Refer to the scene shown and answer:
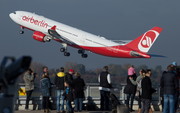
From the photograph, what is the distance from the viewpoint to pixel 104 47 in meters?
36.8

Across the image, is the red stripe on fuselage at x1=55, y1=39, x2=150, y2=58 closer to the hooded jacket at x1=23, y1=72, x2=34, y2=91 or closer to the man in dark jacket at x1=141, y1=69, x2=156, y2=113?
the hooded jacket at x1=23, y1=72, x2=34, y2=91

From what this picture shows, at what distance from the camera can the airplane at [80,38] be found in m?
34.0

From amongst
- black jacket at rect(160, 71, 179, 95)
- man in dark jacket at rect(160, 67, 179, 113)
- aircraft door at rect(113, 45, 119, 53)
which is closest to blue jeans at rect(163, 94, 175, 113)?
man in dark jacket at rect(160, 67, 179, 113)

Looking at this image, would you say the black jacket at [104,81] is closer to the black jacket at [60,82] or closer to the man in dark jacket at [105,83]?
the man in dark jacket at [105,83]

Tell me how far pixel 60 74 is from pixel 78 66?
14.6 m

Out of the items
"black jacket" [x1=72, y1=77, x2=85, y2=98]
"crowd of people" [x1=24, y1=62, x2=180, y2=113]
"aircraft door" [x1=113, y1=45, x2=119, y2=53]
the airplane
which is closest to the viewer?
"crowd of people" [x1=24, y1=62, x2=180, y2=113]

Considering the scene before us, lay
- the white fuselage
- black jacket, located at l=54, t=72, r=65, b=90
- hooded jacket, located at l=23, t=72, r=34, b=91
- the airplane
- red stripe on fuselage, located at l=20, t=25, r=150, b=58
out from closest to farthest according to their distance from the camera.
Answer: black jacket, located at l=54, t=72, r=65, b=90, hooded jacket, located at l=23, t=72, r=34, b=91, the airplane, red stripe on fuselage, located at l=20, t=25, r=150, b=58, the white fuselage

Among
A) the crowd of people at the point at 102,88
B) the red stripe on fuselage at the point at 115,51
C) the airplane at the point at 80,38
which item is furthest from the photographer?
the red stripe on fuselage at the point at 115,51

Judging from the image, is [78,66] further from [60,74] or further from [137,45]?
[60,74]

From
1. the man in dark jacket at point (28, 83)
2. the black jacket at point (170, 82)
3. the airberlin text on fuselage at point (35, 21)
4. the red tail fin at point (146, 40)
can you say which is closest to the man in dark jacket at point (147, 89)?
the black jacket at point (170, 82)

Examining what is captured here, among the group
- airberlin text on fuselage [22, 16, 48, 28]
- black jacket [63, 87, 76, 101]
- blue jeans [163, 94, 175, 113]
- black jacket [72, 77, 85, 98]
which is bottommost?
blue jeans [163, 94, 175, 113]

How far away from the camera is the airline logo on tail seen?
33281 mm

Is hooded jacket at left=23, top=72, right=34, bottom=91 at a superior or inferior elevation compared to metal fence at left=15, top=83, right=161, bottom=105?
superior

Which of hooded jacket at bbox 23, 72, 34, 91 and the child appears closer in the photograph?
the child
